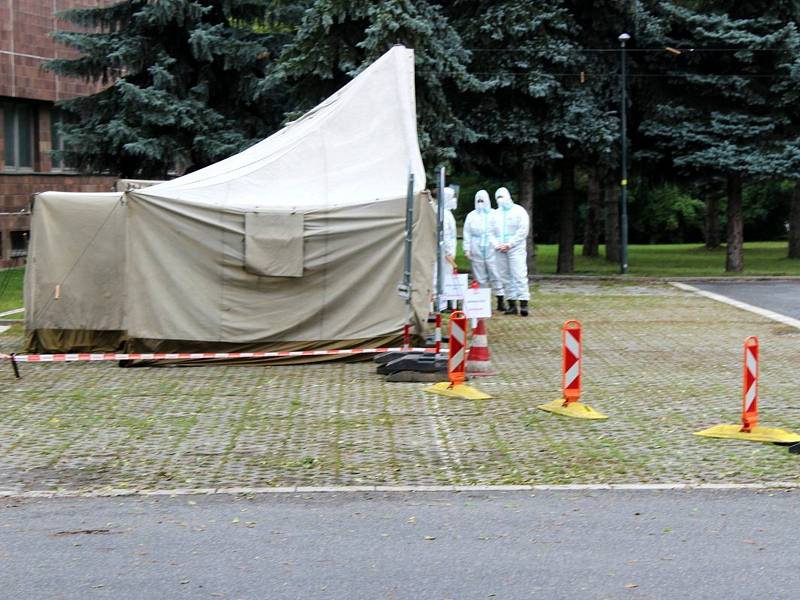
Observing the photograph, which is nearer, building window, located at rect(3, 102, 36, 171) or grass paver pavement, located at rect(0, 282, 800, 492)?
grass paver pavement, located at rect(0, 282, 800, 492)

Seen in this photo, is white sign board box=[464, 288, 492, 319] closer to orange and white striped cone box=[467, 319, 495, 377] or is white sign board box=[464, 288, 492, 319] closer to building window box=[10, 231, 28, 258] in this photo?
orange and white striped cone box=[467, 319, 495, 377]

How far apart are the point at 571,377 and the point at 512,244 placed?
30.4 ft

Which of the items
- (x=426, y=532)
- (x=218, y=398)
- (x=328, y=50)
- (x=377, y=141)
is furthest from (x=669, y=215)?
(x=426, y=532)

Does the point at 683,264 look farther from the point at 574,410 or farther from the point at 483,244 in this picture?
the point at 574,410

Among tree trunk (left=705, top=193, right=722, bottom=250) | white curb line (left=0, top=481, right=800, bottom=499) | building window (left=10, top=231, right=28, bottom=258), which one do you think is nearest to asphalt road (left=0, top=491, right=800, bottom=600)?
white curb line (left=0, top=481, right=800, bottom=499)

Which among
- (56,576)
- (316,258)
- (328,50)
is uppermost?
(328,50)

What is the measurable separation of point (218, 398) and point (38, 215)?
15.3ft

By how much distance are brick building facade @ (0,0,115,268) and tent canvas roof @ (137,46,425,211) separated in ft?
57.6

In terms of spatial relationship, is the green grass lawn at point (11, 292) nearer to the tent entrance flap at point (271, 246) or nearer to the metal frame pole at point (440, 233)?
the tent entrance flap at point (271, 246)

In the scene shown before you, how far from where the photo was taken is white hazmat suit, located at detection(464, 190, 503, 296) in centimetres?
2030

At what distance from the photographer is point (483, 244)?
2039cm

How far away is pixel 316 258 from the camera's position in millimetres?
14625

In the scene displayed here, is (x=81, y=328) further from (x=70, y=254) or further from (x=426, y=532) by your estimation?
(x=426, y=532)

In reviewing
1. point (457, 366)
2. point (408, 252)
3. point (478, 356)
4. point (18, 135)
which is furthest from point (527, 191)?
point (457, 366)
